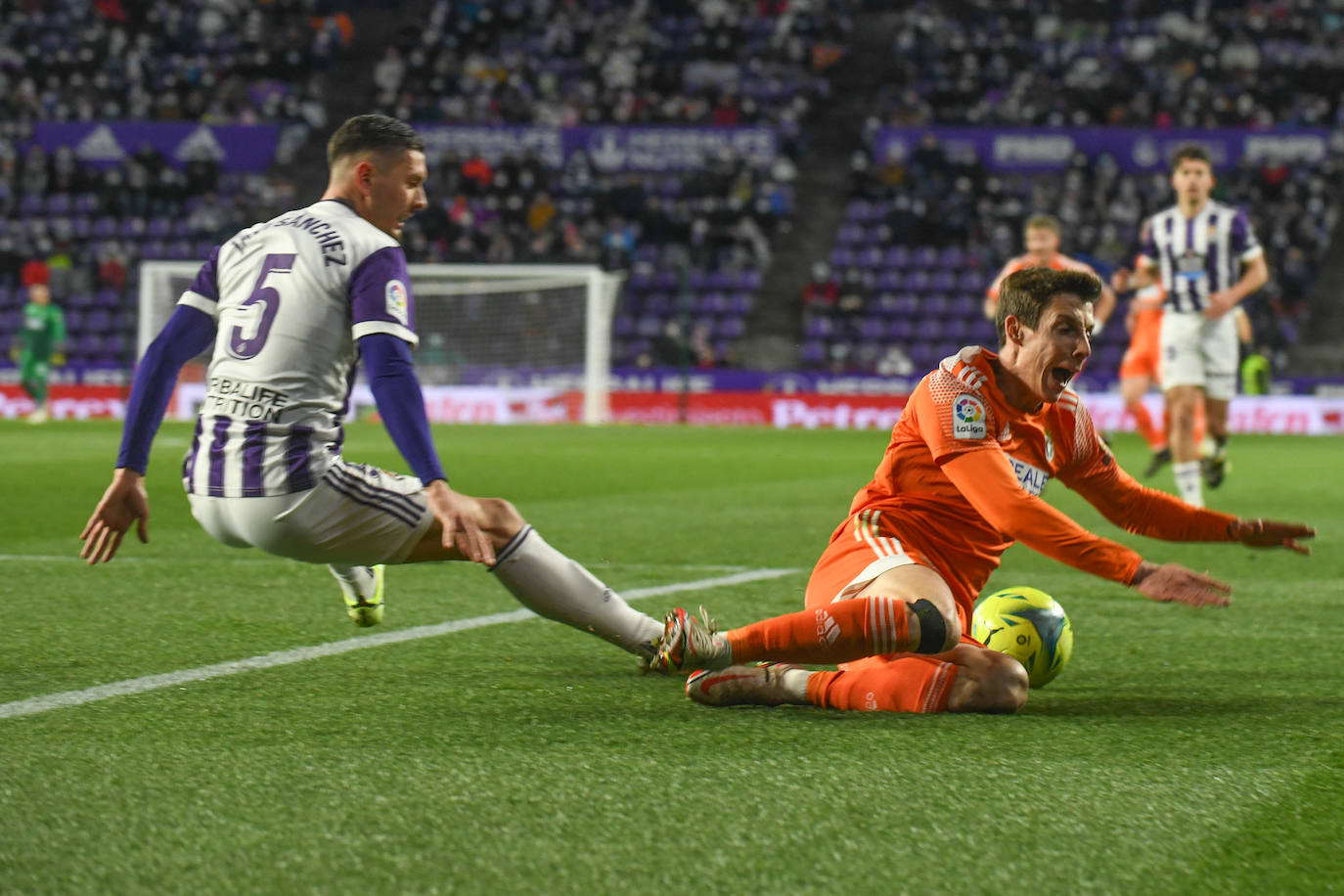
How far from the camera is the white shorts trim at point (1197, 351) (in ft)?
32.6

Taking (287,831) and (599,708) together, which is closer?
(287,831)

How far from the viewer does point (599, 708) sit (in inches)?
150

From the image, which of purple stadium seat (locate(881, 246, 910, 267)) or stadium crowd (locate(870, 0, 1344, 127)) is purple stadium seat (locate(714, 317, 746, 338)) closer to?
purple stadium seat (locate(881, 246, 910, 267))

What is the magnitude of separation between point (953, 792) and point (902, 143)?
25574 mm

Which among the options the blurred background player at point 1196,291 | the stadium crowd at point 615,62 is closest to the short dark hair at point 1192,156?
the blurred background player at point 1196,291

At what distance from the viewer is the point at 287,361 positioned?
3.75 m

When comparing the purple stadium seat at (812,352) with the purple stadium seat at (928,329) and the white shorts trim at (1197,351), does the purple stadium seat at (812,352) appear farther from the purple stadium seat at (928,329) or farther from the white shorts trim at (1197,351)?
the white shorts trim at (1197,351)

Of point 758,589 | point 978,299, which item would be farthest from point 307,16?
point 758,589

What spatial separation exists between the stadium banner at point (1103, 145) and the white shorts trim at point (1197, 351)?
17344mm

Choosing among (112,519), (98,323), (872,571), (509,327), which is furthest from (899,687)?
(98,323)

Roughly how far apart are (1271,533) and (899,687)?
2.92ft

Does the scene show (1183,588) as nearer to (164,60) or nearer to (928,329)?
(928,329)

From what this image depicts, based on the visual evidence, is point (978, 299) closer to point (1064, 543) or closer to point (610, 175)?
point (610, 175)

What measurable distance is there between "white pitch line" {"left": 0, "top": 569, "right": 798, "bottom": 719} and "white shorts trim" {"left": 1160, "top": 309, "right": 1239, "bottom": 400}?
4.79m
